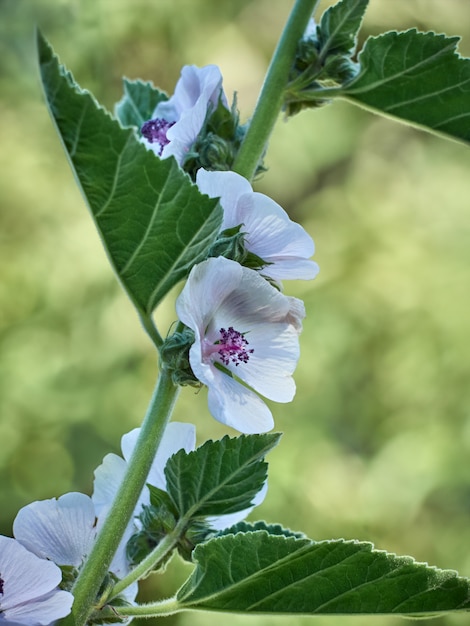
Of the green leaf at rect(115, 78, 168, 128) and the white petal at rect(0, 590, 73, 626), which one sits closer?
the white petal at rect(0, 590, 73, 626)

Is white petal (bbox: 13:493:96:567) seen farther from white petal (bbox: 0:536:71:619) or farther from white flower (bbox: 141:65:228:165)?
white flower (bbox: 141:65:228:165)

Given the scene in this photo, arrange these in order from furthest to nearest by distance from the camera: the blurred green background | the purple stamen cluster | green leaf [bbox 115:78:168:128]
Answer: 1. the blurred green background
2. green leaf [bbox 115:78:168:128]
3. the purple stamen cluster

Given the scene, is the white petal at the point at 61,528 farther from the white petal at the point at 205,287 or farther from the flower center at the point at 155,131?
the flower center at the point at 155,131

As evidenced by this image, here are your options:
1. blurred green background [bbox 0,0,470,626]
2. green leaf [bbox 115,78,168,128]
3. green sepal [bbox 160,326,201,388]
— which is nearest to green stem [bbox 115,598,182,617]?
green sepal [bbox 160,326,201,388]

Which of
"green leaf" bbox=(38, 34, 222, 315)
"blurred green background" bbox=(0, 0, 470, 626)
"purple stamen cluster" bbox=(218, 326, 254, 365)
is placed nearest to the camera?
"green leaf" bbox=(38, 34, 222, 315)

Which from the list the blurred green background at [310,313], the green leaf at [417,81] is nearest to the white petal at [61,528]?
the green leaf at [417,81]

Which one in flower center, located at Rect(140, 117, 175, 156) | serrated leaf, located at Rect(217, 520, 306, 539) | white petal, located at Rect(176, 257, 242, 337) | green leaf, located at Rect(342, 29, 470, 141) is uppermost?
green leaf, located at Rect(342, 29, 470, 141)

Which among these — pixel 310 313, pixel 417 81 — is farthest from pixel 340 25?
pixel 310 313

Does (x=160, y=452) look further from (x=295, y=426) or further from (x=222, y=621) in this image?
(x=295, y=426)
